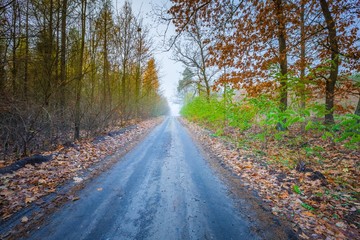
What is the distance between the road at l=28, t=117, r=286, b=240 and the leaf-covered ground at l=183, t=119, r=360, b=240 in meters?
0.87

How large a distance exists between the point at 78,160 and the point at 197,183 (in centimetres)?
399

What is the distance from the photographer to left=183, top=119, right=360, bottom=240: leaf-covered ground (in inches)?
95.2

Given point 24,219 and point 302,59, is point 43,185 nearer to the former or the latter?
point 24,219

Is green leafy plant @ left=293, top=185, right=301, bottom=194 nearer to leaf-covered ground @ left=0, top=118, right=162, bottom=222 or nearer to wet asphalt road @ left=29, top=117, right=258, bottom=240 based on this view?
wet asphalt road @ left=29, top=117, right=258, bottom=240

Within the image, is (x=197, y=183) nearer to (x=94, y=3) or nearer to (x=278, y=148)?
(x=278, y=148)

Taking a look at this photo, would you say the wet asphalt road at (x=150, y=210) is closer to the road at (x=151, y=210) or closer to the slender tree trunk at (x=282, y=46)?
the road at (x=151, y=210)

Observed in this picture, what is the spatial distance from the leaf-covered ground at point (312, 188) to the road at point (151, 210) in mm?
873

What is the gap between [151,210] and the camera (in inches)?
110

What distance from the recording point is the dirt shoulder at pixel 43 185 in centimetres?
253

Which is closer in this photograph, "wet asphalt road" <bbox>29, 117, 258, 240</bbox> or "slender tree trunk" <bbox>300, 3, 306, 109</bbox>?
"wet asphalt road" <bbox>29, 117, 258, 240</bbox>

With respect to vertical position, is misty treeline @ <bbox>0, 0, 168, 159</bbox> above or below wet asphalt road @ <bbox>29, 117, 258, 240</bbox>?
above

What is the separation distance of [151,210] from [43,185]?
2.69 meters

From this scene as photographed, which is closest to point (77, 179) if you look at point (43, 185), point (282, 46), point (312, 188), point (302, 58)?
point (43, 185)

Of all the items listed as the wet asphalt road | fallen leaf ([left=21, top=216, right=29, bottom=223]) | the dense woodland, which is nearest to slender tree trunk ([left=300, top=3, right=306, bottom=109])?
the dense woodland
